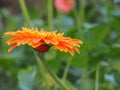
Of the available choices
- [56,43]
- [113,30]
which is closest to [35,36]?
[56,43]

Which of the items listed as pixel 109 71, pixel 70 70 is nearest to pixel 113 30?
pixel 70 70

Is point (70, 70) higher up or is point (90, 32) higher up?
point (90, 32)

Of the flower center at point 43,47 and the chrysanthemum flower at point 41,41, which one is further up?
the chrysanthemum flower at point 41,41

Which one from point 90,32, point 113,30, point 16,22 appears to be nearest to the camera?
point 90,32

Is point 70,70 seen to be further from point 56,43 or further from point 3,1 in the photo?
point 3,1

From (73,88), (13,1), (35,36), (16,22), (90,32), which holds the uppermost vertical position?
Result: (35,36)

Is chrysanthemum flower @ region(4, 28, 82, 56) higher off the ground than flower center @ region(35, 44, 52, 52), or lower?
higher

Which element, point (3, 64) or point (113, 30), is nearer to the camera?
point (3, 64)

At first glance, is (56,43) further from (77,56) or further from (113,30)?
(113,30)

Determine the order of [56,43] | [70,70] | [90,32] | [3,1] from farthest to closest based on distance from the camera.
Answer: [3,1]
[70,70]
[90,32]
[56,43]
